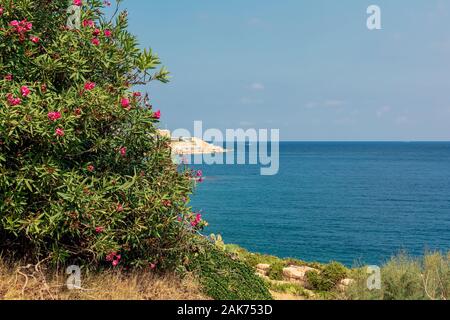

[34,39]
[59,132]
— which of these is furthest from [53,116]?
[34,39]

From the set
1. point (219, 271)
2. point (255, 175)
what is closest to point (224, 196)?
point (255, 175)

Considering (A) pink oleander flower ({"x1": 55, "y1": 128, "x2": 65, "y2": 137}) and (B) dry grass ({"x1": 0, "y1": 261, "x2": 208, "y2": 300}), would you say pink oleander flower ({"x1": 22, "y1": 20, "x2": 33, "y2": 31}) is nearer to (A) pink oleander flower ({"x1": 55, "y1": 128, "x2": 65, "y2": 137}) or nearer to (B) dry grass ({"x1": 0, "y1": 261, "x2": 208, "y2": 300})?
(A) pink oleander flower ({"x1": 55, "y1": 128, "x2": 65, "y2": 137})

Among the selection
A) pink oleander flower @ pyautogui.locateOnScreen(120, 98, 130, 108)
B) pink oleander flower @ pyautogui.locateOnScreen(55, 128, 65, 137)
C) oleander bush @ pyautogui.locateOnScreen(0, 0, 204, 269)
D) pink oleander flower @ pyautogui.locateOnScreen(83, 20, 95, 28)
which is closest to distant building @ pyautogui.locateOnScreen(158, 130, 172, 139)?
oleander bush @ pyautogui.locateOnScreen(0, 0, 204, 269)

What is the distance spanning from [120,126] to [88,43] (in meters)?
1.63

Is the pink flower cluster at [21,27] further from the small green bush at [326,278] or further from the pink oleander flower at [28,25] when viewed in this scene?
the small green bush at [326,278]

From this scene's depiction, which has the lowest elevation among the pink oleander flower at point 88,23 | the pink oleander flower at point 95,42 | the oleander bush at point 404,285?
the oleander bush at point 404,285

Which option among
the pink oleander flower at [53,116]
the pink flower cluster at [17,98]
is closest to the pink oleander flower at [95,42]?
the pink flower cluster at [17,98]

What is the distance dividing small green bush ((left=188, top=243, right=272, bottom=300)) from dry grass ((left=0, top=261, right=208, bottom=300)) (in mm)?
720

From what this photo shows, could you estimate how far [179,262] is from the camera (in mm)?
9820

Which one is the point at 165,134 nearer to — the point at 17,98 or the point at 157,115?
the point at 157,115

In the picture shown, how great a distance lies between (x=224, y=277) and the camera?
432 inches

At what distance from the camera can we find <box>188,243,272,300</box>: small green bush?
1023 centimetres

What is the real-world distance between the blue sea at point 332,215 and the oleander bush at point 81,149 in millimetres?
17965

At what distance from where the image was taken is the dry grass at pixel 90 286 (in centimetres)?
795
